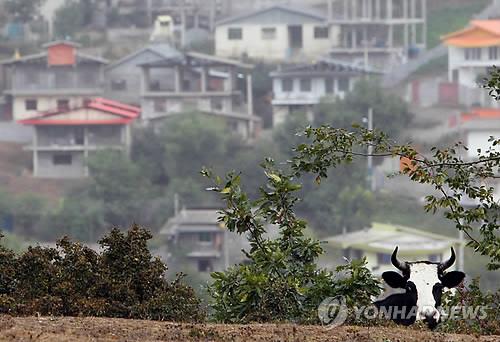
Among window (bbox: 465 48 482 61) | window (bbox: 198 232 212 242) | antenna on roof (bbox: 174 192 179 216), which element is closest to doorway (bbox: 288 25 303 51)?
window (bbox: 465 48 482 61)

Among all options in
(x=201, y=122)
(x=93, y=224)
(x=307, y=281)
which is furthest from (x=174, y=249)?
(x=307, y=281)

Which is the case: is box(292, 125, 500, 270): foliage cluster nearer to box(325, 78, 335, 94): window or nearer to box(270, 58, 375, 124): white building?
box(270, 58, 375, 124): white building

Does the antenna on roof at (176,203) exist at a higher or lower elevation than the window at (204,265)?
higher

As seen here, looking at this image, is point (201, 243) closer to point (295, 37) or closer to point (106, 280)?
point (295, 37)

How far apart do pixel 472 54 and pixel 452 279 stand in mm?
44209

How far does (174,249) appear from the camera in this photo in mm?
36938

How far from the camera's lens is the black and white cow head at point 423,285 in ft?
25.3

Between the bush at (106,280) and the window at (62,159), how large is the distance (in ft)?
123

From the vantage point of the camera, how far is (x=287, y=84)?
5044 centimetres

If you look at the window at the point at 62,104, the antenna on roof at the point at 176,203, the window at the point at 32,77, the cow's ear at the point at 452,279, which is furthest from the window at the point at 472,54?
the cow's ear at the point at 452,279

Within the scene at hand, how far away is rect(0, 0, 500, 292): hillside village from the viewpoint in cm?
3984

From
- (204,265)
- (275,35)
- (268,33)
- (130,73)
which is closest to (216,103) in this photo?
(130,73)

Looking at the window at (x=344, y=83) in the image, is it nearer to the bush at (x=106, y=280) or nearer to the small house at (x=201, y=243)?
the small house at (x=201, y=243)

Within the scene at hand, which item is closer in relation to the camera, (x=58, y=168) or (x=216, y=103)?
(x=58, y=168)
